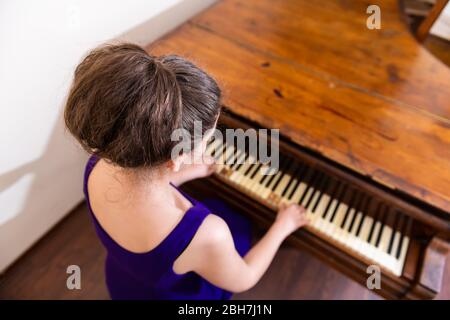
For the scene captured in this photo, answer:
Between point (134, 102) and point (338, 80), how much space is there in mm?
867

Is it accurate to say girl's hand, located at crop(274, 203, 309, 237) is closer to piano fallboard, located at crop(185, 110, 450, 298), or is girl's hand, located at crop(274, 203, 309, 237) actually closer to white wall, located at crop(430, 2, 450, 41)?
piano fallboard, located at crop(185, 110, 450, 298)

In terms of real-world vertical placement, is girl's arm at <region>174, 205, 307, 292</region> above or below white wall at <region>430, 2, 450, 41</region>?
below

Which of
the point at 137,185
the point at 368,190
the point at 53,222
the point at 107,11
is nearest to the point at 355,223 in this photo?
the point at 368,190

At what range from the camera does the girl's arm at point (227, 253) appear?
2.59 feet

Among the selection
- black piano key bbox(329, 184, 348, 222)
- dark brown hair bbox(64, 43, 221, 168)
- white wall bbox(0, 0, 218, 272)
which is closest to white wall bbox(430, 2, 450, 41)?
black piano key bbox(329, 184, 348, 222)

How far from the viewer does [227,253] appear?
83 cm

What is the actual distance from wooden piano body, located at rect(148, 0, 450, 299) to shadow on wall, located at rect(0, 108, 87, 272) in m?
0.65

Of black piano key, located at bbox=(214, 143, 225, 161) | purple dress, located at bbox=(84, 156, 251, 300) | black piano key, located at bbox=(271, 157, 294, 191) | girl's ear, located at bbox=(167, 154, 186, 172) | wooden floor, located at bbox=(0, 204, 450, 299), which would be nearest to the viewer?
girl's ear, located at bbox=(167, 154, 186, 172)

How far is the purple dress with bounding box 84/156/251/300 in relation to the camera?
0.77 meters

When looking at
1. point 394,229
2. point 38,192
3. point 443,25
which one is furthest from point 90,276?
point 443,25

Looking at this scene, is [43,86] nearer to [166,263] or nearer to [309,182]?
[166,263]

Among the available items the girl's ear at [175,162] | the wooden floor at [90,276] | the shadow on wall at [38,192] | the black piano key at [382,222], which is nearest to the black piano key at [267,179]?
the black piano key at [382,222]

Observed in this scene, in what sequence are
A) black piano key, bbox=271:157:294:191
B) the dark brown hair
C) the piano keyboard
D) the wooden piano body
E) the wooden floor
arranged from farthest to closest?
the wooden floor
black piano key, bbox=271:157:294:191
the piano keyboard
the wooden piano body
the dark brown hair

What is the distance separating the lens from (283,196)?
1.16 m
